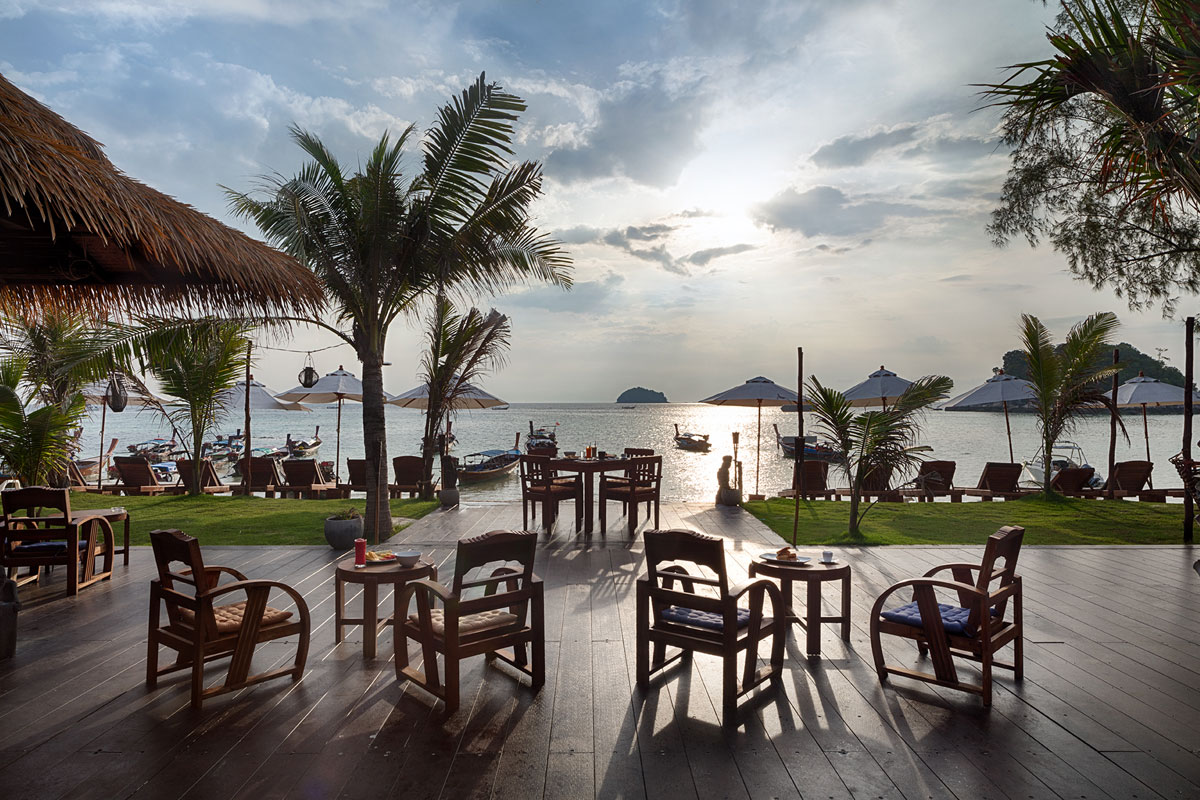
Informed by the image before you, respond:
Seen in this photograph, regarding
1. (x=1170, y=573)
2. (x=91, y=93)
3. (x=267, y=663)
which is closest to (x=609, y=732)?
(x=267, y=663)

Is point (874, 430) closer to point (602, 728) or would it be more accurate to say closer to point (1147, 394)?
point (602, 728)

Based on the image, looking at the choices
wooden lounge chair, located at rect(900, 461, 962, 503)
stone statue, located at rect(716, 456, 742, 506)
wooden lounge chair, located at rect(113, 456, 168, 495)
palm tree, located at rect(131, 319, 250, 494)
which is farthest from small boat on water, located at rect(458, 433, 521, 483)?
stone statue, located at rect(716, 456, 742, 506)

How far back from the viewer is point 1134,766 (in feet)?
9.62

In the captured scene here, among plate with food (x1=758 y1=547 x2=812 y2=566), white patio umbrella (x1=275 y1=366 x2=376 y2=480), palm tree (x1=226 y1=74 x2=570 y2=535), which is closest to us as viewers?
plate with food (x1=758 y1=547 x2=812 y2=566)

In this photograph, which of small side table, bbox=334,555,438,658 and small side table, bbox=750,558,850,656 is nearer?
small side table, bbox=334,555,438,658

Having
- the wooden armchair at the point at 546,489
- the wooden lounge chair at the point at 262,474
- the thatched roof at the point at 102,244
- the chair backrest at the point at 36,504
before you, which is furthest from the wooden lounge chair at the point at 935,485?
the chair backrest at the point at 36,504

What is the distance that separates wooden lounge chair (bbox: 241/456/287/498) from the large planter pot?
7.60 meters

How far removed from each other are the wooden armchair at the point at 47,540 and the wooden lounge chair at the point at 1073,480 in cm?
1517

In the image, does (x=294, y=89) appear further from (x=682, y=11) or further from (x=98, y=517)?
(x=98, y=517)

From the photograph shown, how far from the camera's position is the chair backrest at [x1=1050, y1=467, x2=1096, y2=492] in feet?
44.2

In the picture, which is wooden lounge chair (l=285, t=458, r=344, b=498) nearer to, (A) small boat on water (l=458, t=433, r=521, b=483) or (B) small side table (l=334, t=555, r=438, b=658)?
(B) small side table (l=334, t=555, r=438, b=658)

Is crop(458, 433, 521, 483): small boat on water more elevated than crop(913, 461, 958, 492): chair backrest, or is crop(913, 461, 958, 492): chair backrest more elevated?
crop(913, 461, 958, 492): chair backrest

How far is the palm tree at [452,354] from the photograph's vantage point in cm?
1237

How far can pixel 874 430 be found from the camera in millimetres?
8406
